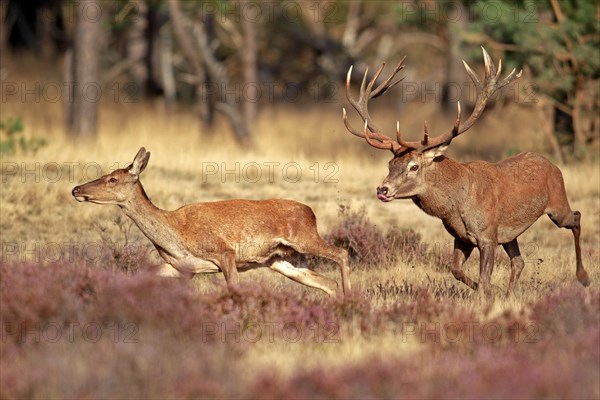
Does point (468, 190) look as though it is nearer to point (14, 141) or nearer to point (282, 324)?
point (282, 324)

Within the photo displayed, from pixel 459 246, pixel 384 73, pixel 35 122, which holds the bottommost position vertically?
pixel 459 246

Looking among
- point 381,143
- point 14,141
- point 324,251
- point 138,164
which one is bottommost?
point 324,251

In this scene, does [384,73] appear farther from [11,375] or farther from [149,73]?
[11,375]

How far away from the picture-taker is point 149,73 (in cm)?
2969

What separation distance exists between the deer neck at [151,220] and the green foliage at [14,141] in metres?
6.93

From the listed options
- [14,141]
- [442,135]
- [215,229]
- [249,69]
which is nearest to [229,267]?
[215,229]

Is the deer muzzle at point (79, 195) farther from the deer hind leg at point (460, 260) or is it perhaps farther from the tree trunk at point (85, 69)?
the tree trunk at point (85, 69)

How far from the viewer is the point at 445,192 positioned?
10.3 meters

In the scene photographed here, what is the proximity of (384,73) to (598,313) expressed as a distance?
24055mm

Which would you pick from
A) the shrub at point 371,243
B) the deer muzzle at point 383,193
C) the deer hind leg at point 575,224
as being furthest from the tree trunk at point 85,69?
the deer muzzle at point 383,193

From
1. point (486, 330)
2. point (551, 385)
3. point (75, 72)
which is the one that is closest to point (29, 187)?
point (75, 72)

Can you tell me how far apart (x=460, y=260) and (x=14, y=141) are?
867 cm

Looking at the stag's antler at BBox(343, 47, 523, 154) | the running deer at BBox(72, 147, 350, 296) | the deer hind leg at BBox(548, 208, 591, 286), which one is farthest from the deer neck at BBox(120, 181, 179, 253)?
the deer hind leg at BBox(548, 208, 591, 286)

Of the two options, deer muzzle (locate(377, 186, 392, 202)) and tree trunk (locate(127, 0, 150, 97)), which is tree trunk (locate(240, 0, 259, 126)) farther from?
deer muzzle (locate(377, 186, 392, 202))
